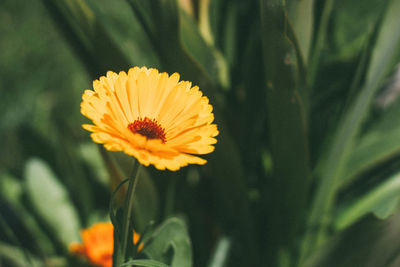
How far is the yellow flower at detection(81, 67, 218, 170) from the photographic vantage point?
38cm

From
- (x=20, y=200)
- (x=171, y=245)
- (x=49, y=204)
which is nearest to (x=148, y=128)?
(x=171, y=245)

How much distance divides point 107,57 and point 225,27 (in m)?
0.30

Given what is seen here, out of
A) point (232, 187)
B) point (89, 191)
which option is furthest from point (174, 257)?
point (89, 191)

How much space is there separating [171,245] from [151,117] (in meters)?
0.21

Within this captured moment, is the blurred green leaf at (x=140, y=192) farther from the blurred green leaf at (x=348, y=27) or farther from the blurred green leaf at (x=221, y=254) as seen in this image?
the blurred green leaf at (x=348, y=27)

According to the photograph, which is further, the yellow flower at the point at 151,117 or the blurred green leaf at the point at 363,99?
the blurred green leaf at the point at 363,99

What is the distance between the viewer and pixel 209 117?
0.43 m

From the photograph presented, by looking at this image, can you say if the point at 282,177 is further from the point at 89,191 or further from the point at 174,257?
the point at 89,191

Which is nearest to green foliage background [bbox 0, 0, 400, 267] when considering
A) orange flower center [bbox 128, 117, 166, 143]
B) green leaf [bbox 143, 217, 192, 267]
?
green leaf [bbox 143, 217, 192, 267]

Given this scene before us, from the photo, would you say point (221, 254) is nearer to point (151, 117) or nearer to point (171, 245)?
point (171, 245)

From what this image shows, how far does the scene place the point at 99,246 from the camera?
2.30 ft

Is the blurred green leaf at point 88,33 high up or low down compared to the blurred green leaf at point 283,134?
up

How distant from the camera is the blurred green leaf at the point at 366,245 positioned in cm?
55

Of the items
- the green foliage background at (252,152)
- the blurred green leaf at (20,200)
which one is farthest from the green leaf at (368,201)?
the blurred green leaf at (20,200)
